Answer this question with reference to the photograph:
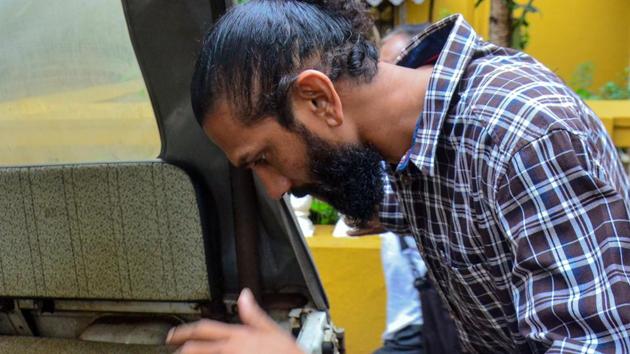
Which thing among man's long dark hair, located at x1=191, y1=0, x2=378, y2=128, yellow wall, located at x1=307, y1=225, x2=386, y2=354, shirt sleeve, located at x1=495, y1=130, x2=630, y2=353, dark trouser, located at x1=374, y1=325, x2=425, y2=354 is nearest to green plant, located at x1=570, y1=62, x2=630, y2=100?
yellow wall, located at x1=307, y1=225, x2=386, y2=354

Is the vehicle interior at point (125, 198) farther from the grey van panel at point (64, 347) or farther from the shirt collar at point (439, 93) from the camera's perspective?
the shirt collar at point (439, 93)

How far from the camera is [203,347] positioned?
1.32 meters

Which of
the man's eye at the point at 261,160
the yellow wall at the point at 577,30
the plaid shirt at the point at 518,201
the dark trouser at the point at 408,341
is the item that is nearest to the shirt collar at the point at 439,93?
the plaid shirt at the point at 518,201

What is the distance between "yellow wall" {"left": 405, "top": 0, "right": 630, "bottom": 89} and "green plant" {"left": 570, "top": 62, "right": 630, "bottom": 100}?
145mm

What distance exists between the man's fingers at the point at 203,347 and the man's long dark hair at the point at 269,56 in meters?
0.44

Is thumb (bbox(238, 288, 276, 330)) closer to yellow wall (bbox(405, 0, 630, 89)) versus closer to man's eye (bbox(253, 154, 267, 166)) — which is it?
man's eye (bbox(253, 154, 267, 166))

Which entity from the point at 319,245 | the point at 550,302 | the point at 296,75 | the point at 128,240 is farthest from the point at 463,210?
the point at 319,245

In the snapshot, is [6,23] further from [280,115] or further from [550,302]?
[550,302]

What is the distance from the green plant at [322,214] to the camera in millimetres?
4105

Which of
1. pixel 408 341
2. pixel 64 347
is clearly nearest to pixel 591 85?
pixel 408 341

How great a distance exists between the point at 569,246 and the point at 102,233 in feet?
4.67

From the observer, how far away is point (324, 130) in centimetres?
149

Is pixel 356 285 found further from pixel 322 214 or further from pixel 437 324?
pixel 437 324

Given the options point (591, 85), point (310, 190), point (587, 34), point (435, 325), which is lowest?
point (591, 85)
